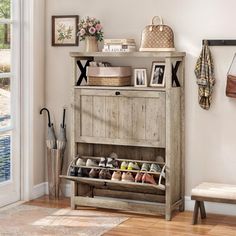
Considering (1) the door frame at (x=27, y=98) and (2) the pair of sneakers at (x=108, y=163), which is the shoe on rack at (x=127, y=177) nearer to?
(2) the pair of sneakers at (x=108, y=163)

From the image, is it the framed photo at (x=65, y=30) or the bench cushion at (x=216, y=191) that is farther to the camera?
the framed photo at (x=65, y=30)

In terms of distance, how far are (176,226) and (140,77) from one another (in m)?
1.30

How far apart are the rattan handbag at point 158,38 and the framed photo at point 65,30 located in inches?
32.4

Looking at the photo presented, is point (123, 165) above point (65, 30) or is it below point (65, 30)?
below

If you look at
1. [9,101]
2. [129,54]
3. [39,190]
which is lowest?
[39,190]

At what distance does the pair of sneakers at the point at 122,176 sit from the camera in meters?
5.01

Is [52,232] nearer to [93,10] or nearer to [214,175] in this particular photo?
[214,175]

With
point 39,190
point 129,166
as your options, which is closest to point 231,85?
point 129,166

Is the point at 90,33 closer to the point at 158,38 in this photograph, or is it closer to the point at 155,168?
the point at 158,38

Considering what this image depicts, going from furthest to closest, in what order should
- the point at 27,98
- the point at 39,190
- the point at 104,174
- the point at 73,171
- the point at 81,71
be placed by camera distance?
the point at 39,190 → the point at 27,98 → the point at 81,71 → the point at 73,171 → the point at 104,174

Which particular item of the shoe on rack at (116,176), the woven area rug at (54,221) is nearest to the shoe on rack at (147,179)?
the shoe on rack at (116,176)

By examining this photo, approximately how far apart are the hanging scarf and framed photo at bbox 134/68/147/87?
1.46ft

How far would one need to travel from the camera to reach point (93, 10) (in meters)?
5.47

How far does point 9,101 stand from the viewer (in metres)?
5.39
